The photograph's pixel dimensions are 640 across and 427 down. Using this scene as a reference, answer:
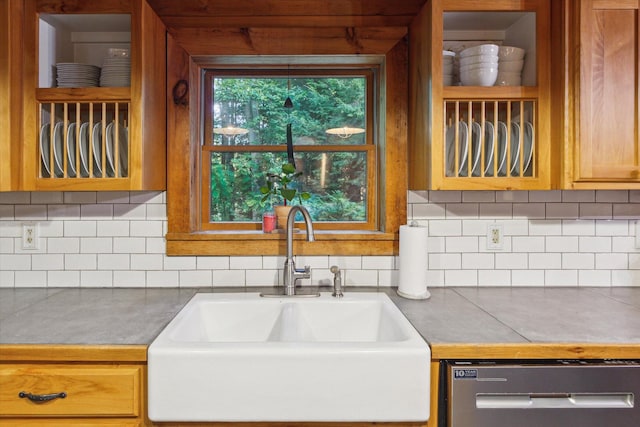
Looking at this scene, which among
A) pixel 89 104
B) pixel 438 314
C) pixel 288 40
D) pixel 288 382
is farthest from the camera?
pixel 288 40

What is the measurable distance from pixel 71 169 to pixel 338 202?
1.08 metres

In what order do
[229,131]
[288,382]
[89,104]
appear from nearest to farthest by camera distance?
1. [288,382]
2. [89,104]
3. [229,131]

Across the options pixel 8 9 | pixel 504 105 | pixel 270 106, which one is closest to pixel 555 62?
pixel 504 105

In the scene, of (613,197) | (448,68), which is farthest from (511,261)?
(448,68)

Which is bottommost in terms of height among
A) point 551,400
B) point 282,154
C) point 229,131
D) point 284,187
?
point 551,400

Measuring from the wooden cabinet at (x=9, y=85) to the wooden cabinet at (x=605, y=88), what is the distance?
193 cm

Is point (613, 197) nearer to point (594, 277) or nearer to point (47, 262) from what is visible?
point (594, 277)

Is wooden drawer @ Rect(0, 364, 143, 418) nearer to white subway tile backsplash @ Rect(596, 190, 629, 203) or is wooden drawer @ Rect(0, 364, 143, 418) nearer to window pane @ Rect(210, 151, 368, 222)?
window pane @ Rect(210, 151, 368, 222)

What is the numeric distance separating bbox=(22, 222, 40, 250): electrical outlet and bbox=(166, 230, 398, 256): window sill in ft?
1.88

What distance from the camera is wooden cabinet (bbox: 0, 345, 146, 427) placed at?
104 centimetres

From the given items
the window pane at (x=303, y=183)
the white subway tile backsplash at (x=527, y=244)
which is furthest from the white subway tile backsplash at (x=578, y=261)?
the window pane at (x=303, y=183)

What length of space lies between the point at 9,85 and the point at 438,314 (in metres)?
1.68

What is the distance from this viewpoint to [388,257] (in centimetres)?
171

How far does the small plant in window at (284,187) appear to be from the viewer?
166 cm
